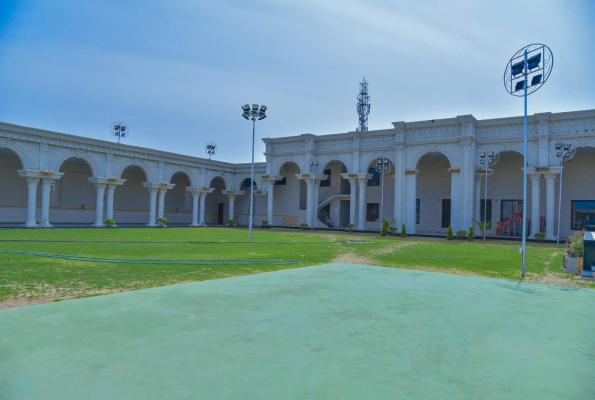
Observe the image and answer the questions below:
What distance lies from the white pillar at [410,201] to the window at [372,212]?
6211 mm

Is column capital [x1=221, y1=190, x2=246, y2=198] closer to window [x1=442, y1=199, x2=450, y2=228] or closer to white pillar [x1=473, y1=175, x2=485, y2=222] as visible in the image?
window [x1=442, y1=199, x2=450, y2=228]

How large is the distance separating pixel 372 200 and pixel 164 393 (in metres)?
33.7

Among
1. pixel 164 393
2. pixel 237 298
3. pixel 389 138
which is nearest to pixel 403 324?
pixel 237 298

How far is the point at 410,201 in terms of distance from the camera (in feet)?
96.2

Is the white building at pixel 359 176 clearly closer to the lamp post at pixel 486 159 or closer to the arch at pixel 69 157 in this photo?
the arch at pixel 69 157

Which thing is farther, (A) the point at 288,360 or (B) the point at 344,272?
(B) the point at 344,272

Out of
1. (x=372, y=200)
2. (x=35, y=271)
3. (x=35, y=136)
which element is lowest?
(x=35, y=271)

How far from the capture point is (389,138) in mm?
30953

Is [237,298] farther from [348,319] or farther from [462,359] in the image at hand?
[462,359]

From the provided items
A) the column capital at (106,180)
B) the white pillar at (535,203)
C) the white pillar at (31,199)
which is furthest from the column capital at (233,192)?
the white pillar at (535,203)

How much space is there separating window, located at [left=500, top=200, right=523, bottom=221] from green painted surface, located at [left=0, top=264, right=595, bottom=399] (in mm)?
25109

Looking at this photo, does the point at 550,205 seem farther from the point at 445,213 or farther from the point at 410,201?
the point at 410,201

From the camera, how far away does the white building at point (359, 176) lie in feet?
83.3

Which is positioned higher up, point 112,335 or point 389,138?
point 389,138
